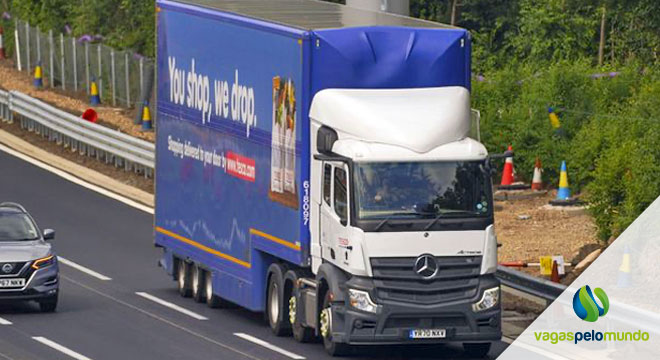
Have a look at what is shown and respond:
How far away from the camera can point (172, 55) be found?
2709 cm

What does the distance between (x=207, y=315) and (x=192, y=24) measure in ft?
13.8

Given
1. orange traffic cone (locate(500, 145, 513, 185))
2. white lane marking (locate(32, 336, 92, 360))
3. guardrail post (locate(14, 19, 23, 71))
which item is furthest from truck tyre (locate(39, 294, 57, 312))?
guardrail post (locate(14, 19, 23, 71))

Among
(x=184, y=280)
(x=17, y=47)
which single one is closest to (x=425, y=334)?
(x=184, y=280)

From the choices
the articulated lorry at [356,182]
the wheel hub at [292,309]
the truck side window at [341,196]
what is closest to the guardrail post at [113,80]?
the articulated lorry at [356,182]

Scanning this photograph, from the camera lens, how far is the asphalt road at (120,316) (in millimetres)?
22156

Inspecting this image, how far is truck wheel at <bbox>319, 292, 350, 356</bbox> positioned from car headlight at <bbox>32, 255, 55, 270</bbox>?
5256 millimetres

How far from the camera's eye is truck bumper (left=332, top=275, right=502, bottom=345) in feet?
68.6

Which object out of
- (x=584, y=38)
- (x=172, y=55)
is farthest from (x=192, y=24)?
(x=584, y=38)

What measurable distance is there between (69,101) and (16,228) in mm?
19914

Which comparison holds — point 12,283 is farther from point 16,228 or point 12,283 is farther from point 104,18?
point 104,18

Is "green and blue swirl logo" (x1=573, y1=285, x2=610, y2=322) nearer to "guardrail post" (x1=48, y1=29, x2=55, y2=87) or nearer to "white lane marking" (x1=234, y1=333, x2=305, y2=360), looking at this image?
"white lane marking" (x1=234, y1=333, x2=305, y2=360)

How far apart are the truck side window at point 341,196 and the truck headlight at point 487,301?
1.83 meters

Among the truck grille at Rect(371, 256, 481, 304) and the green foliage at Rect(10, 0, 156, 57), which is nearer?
the truck grille at Rect(371, 256, 481, 304)

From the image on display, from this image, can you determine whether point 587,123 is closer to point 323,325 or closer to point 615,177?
point 615,177
